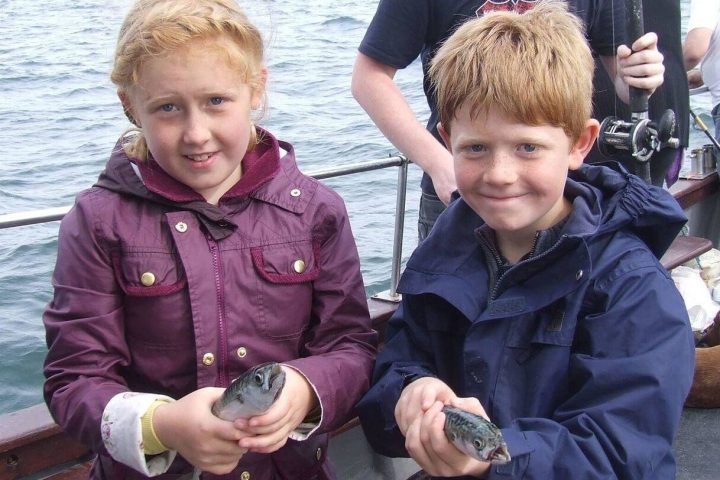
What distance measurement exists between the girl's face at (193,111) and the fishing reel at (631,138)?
145 centimetres

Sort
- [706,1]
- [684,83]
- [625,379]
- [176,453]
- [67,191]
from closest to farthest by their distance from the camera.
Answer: [625,379] < [176,453] < [684,83] < [706,1] < [67,191]

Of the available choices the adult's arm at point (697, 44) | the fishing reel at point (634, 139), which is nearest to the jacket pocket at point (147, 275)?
the fishing reel at point (634, 139)

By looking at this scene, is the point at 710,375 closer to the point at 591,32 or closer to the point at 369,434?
the point at 591,32

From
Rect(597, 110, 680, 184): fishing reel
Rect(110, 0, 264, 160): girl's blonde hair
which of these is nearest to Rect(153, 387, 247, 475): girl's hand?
Rect(110, 0, 264, 160): girl's blonde hair

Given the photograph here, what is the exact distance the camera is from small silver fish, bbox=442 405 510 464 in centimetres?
178

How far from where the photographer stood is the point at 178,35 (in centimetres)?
219

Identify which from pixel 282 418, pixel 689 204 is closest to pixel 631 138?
pixel 282 418

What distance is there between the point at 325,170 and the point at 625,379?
1.77 meters

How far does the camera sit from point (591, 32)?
130 inches

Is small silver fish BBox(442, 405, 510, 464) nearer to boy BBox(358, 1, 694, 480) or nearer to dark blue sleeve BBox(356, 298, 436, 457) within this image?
boy BBox(358, 1, 694, 480)

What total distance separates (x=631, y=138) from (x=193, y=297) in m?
1.72

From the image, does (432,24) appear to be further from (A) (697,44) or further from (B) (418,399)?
(A) (697,44)

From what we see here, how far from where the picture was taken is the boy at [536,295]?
1998 millimetres

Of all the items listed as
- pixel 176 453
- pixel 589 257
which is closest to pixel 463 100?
pixel 589 257
